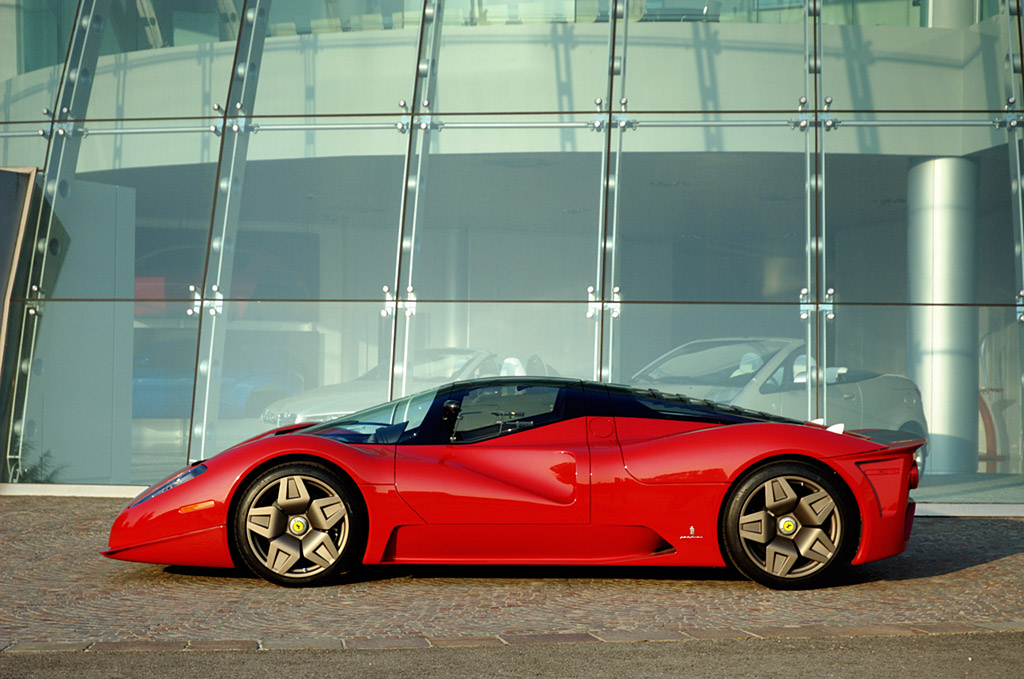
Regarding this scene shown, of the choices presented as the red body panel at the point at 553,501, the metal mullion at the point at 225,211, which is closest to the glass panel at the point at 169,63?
the metal mullion at the point at 225,211

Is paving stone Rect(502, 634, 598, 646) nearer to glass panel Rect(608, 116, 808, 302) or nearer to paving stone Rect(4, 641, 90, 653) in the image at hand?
paving stone Rect(4, 641, 90, 653)

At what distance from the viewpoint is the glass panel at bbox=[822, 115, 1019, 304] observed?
9.26 metres

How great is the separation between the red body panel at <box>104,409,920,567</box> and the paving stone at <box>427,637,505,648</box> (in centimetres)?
116

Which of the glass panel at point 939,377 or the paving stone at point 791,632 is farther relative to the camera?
the glass panel at point 939,377

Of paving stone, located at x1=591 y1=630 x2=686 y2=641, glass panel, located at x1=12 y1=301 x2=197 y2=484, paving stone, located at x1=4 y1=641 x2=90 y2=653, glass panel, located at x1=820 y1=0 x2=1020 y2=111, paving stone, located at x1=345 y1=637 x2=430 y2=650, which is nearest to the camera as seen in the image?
paving stone, located at x1=4 y1=641 x2=90 y2=653

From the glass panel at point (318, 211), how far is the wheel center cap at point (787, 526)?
16.5 feet

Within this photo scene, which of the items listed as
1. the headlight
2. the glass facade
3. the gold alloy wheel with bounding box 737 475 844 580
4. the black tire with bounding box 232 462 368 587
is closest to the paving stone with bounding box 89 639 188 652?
the black tire with bounding box 232 462 368 587

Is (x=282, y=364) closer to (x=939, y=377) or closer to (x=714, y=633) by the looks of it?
(x=939, y=377)

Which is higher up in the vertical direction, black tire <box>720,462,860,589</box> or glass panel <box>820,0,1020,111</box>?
glass panel <box>820,0,1020,111</box>

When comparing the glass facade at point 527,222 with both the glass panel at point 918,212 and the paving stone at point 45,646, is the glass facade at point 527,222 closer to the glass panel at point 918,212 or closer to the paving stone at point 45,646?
the glass panel at point 918,212

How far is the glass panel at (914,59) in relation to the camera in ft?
31.8

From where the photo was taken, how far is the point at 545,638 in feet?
13.8

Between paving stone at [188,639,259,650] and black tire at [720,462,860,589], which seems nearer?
paving stone at [188,639,259,650]

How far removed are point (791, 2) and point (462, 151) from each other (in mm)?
3439
